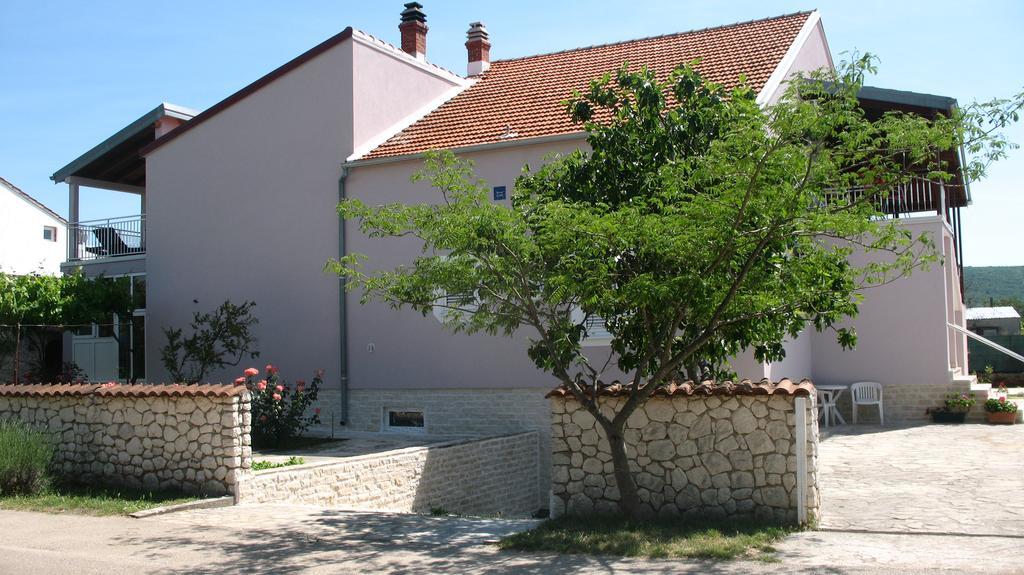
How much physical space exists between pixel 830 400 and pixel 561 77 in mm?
8888

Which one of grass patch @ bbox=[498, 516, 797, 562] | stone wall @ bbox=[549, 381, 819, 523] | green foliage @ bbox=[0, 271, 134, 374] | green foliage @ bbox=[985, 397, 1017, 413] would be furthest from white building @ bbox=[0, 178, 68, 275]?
green foliage @ bbox=[985, 397, 1017, 413]

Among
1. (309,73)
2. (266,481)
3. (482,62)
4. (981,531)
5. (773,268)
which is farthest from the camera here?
(482,62)

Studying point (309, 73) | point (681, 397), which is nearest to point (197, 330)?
point (309, 73)

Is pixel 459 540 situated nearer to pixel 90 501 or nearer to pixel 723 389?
pixel 723 389

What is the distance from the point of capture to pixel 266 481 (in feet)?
39.1

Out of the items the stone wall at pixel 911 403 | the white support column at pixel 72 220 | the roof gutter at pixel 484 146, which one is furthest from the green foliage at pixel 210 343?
the stone wall at pixel 911 403

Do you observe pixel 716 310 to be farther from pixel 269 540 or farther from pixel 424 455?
pixel 424 455

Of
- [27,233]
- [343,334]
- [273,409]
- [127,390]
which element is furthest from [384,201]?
[27,233]

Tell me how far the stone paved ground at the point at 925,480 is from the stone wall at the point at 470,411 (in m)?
4.71

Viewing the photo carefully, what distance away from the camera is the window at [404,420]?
17219mm

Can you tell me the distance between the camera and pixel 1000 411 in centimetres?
1822

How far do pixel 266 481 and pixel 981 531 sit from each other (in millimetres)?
8295

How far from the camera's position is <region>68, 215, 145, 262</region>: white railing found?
72.5 ft

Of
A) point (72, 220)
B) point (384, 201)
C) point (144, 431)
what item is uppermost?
point (72, 220)
